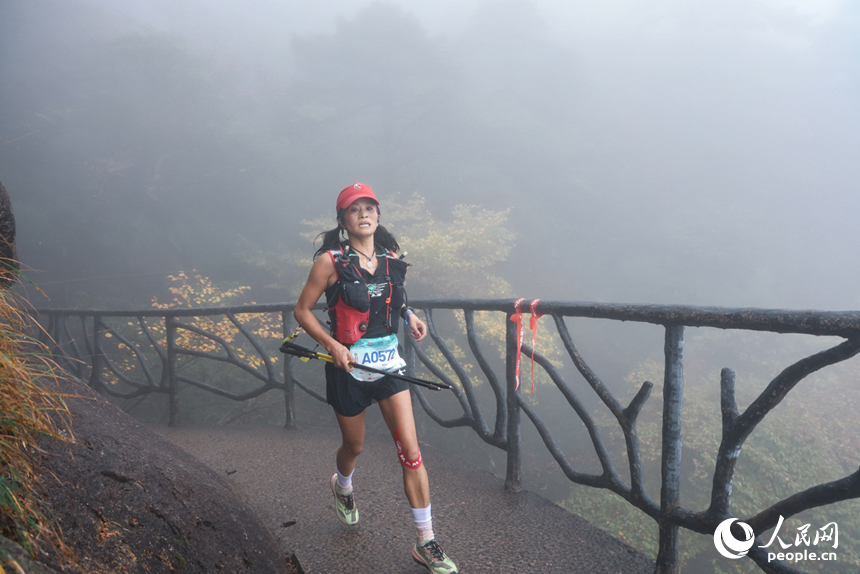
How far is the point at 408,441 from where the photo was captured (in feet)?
6.31

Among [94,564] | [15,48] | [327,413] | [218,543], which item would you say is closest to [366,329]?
[218,543]

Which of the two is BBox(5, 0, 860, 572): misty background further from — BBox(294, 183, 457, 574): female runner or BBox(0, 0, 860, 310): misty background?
BBox(294, 183, 457, 574): female runner

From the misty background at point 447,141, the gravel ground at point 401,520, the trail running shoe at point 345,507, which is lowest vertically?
the gravel ground at point 401,520

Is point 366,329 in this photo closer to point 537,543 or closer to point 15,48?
point 537,543

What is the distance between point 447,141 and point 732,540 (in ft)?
103

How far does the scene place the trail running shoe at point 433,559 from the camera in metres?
1.75

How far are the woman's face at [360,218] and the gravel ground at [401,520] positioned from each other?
1.40 metres

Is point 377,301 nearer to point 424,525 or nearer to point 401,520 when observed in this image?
point 424,525

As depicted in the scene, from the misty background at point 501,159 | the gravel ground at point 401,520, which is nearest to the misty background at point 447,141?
the misty background at point 501,159

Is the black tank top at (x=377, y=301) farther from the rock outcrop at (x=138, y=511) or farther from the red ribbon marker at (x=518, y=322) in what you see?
the rock outcrop at (x=138, y=511)

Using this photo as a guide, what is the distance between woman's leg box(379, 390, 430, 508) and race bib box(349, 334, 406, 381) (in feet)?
0.41

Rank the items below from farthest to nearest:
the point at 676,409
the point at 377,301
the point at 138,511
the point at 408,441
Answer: the point at 377,301, the point at 408,441, the point at 676,409, the point at 138,511

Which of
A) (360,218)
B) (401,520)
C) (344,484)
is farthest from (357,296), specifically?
(401,520)

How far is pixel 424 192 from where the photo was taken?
93.2 feet
